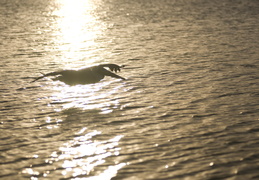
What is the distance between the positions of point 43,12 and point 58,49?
58.1ft

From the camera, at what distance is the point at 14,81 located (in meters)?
13.7

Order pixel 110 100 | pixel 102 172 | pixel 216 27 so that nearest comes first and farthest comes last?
1. pixel 102 172
2. pixel 110 100
3. pixel 216 27

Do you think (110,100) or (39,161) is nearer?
(39,161)

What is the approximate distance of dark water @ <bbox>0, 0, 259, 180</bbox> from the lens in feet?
25.4

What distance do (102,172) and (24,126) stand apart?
3.00 meters

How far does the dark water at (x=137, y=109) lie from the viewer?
7734mm

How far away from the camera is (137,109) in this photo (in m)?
10.8

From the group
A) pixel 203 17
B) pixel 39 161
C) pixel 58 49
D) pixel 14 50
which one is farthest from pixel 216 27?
pixel 39 161

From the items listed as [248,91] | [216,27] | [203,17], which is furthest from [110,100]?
[203,17]

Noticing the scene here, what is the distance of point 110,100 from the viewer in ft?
38.1

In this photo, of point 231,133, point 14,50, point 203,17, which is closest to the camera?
point 231,133

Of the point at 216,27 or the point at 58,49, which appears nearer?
the point at 58,49

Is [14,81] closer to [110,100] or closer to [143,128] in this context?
[110,100]

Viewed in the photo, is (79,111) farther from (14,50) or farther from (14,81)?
(14,50)
